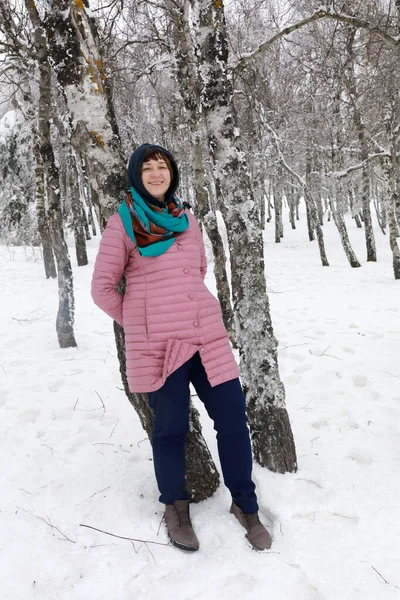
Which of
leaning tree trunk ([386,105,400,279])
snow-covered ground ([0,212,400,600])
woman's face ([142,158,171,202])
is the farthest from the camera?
leaning tree trunk ([386,105,400,279])

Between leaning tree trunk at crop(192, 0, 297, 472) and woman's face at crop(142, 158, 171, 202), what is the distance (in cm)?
57

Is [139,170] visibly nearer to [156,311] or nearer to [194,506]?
[156,311]

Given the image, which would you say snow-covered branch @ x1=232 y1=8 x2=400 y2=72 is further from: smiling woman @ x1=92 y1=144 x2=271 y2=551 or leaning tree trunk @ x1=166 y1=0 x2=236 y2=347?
smiling woman @ x1=92 y1=144 x2=271 y2=551

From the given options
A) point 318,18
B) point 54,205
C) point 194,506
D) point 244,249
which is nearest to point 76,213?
point 54,205

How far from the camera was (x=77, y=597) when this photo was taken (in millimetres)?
1774

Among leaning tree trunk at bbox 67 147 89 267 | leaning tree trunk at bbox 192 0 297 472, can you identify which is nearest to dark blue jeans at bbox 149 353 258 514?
leaning tree trunk at bbox 192 0 297 472

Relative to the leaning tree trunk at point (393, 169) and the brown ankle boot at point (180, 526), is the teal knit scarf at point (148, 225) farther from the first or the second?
the leaning tree trunk at point (393, 169)

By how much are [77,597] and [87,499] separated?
2.16 ft

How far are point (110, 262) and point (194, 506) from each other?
155cm

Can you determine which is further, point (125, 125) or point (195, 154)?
point (125, 125)

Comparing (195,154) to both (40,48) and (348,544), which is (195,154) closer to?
(40,48)

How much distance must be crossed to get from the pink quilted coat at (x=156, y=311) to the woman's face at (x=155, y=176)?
0.85 ft

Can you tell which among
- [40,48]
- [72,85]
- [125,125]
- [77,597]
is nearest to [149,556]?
[77,597]

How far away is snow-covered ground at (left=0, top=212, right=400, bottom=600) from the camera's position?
1824 mm
